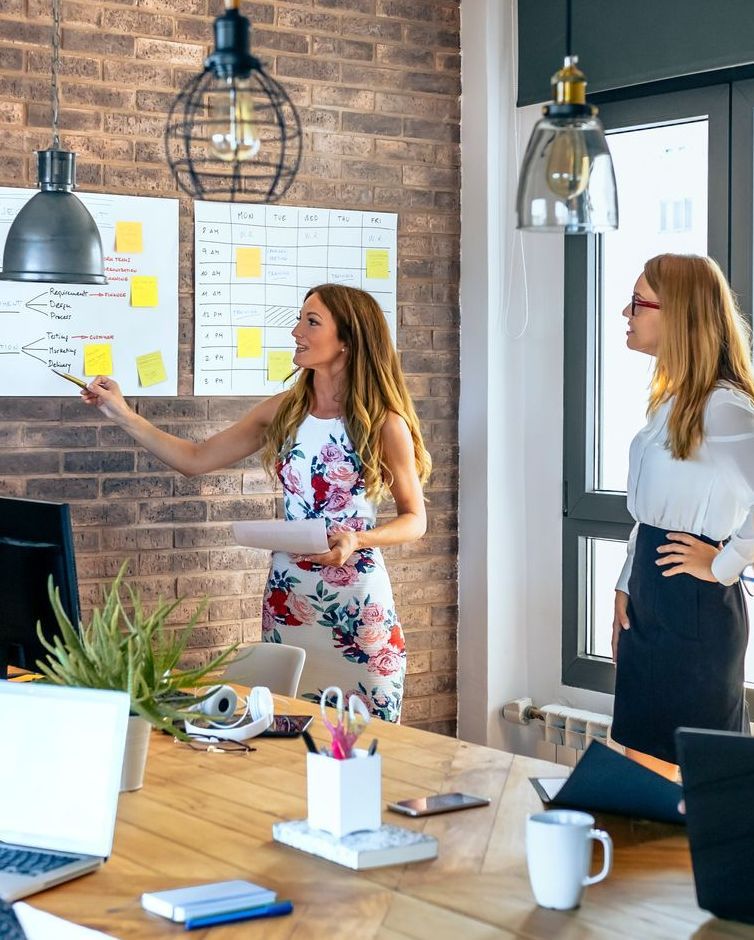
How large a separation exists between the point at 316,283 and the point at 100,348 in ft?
2.53

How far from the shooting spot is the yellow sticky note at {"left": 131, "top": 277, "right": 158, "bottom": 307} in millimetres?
4039

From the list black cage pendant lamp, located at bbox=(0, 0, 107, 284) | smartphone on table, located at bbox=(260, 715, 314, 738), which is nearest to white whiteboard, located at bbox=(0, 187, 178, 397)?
black cage pendant lamp, located at bbox=(0, 0, 107, 284)

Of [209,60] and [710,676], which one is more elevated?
[209,60]

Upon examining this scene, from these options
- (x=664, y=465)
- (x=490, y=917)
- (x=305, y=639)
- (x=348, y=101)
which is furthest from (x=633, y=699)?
(x=348, y=101)

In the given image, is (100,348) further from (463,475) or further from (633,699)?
(633,699)

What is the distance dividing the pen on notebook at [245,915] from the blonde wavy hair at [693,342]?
173 cm

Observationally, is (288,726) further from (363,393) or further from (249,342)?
(249,342)

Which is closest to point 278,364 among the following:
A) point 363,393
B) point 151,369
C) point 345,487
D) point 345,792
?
point 151,369

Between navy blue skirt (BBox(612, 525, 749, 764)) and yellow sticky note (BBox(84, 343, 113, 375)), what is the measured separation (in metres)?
1.70

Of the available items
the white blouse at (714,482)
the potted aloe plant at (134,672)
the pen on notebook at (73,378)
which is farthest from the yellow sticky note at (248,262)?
the potted aloe plant at (134,672)

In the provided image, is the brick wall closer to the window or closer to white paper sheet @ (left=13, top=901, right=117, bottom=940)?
the window

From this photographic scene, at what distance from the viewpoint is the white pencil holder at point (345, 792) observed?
188 cm

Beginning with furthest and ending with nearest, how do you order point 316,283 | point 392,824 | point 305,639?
point 316,283
point 305,639
point 392,824

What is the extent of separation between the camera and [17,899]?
5.72 ft
